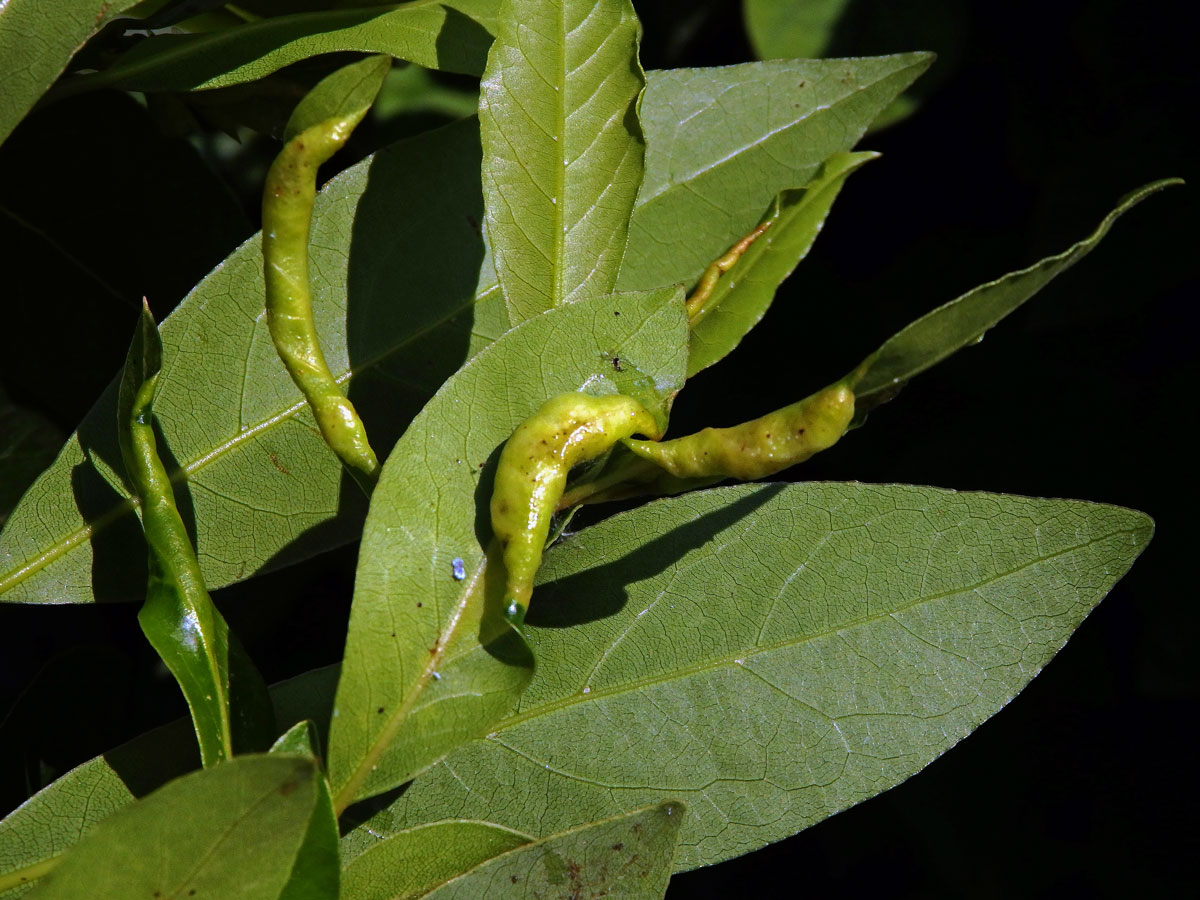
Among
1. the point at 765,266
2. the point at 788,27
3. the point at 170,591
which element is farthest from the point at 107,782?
the point at 788,27

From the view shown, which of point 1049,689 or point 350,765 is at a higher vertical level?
point 350,765

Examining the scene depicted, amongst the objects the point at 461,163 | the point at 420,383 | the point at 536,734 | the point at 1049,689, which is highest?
the point at 461,163

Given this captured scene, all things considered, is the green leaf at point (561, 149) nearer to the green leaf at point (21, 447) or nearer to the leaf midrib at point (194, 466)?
the leaf midrib at point (194, 466)

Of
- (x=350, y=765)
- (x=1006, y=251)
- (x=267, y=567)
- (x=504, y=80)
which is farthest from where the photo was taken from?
(x=1006, y=251)

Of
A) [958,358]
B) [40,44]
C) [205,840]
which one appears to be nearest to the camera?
[205,840]

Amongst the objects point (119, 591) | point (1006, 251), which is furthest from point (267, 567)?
A: point (1006, 251)

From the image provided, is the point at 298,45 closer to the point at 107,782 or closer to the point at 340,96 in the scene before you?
the point at 340,96

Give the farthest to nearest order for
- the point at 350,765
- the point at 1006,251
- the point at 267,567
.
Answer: the point at 1006,251 < the point at 267,567 < the point at 350,765

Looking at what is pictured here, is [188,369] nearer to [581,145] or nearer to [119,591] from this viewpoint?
[119,591]
